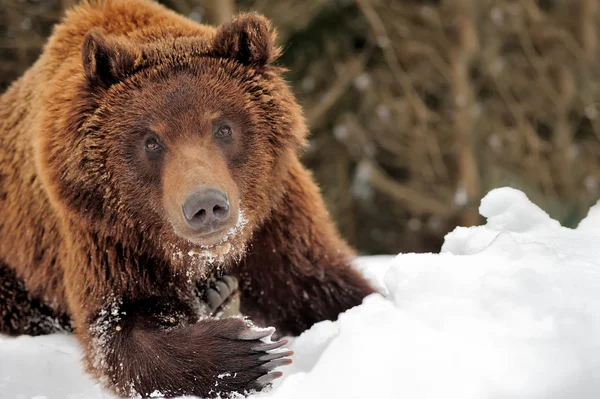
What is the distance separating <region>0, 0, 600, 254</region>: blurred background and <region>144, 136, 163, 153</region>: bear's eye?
426 inches

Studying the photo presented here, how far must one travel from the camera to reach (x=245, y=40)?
4137 millimetres

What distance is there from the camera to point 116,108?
395cm

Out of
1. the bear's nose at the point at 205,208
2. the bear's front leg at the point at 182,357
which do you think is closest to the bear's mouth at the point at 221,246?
the bear's nose at the point at 205,208

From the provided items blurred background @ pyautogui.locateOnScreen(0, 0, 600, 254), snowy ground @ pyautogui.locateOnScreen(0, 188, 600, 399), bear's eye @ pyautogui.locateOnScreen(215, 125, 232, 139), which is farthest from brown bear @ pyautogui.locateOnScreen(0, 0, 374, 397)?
blurred background @ pyautogui.locateOnScreen(0, 0, 600, 254)

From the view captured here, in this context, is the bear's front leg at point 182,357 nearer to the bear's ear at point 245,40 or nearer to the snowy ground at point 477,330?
the snowy ground at point 477,330

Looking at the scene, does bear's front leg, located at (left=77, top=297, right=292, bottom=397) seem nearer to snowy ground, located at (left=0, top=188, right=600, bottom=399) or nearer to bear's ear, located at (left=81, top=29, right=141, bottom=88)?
snowy ground, located at (left=0, top=188, right=600, bottom=399)

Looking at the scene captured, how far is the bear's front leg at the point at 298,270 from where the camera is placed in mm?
4523

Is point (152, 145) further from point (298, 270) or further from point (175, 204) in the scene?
point (298, 270)

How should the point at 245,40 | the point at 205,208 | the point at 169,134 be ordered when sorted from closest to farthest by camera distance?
the point at 205,208, the point at 169,134, the point at 245,40

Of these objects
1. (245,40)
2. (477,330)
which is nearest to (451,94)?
(245,40)

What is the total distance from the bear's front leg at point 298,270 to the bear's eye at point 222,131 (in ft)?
2.11

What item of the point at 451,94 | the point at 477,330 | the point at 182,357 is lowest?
the point at 451,94

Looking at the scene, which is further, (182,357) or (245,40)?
(245,40)

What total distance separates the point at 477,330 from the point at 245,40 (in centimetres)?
212
